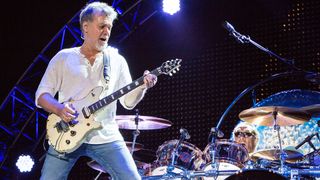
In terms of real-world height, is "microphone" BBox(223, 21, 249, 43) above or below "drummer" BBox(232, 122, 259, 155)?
above

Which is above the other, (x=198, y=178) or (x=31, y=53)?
(x=31, y=53)

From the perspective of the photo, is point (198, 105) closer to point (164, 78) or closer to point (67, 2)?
point (164, 78)

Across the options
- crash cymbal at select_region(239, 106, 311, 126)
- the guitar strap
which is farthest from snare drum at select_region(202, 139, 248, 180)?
the guitar strap

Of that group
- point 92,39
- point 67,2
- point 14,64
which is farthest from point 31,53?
point 92,39

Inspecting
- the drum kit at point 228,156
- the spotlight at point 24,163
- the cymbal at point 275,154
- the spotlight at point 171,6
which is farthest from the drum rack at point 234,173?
the spotlight at point 24,163

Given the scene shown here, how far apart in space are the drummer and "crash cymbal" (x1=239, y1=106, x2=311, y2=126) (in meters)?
0.59

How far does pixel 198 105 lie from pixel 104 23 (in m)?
4.03

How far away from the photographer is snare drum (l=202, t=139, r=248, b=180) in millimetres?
5809

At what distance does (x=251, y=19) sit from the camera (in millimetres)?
7625

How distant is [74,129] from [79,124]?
5 centimetres

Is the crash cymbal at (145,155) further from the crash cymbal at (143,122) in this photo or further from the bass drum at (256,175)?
A: the bass drum at (256,175)

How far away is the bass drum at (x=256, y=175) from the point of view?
4551mm

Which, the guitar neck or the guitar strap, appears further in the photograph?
the guitar strap

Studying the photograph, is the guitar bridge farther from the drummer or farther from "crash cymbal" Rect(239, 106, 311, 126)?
the drummer
